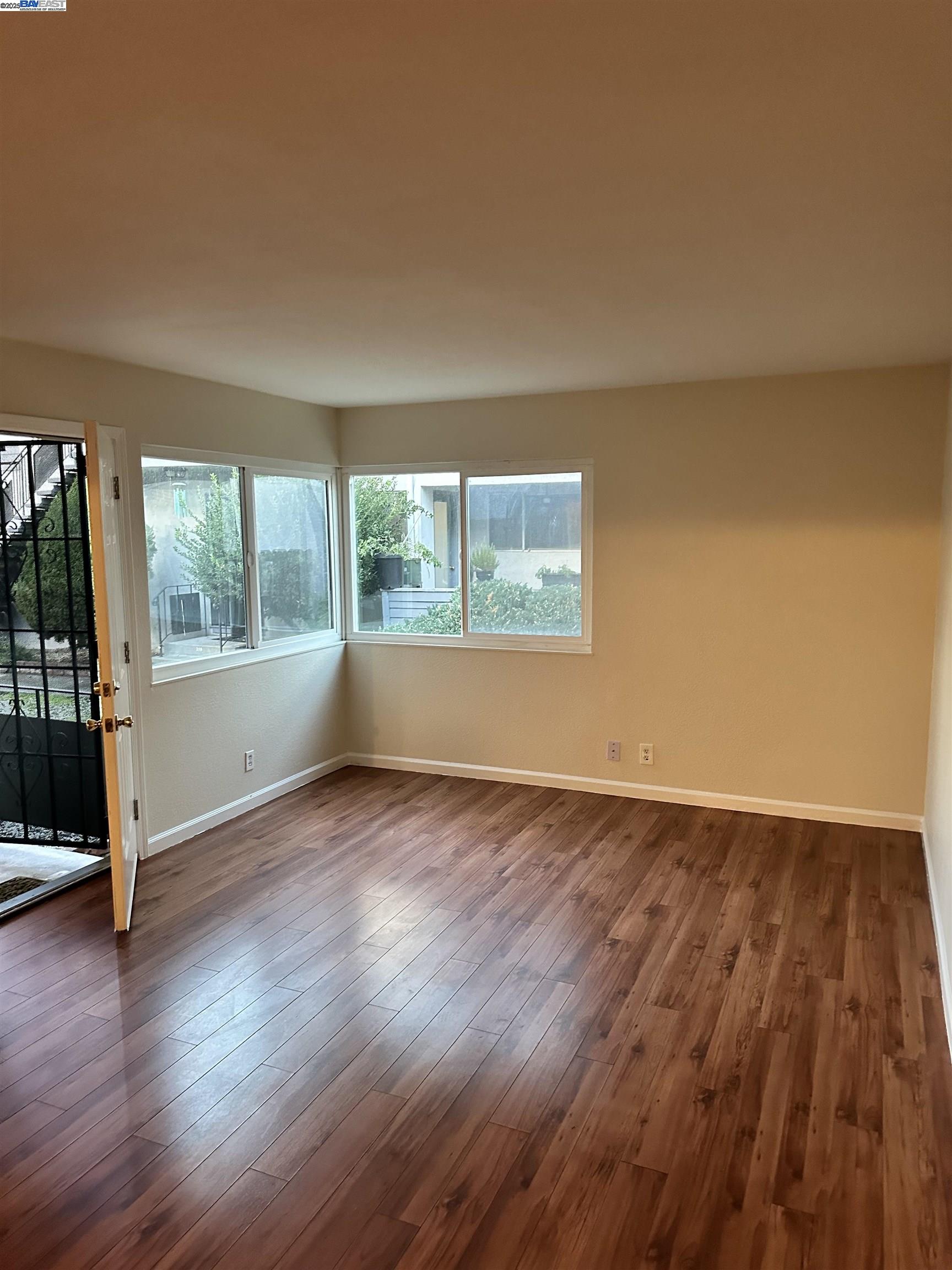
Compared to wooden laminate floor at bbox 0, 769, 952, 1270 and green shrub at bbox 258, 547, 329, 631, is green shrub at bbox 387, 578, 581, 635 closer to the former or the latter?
green shrub at bbox 258, 547, 329, 631

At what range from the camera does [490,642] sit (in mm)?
5516

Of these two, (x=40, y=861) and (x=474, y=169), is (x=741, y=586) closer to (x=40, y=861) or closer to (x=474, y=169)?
(x=474, y=169)

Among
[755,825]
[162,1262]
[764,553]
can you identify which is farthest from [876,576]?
[162,1262]

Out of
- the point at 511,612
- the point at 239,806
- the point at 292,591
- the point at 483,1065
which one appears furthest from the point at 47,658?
the point at 483,1065

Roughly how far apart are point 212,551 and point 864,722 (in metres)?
3.66

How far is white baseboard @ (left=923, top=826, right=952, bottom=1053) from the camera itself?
2.82 meters

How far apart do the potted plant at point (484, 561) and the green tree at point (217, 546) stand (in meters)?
1.46

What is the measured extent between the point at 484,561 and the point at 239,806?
2.11m

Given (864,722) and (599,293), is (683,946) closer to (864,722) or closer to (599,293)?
(864,722)

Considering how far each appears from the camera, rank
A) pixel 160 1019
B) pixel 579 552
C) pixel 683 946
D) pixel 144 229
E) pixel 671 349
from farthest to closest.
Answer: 1. pixel 579 552
2. pixel 671 349
3. pixel 683 946
4. pixel 160 1019
5. pixel 144 229

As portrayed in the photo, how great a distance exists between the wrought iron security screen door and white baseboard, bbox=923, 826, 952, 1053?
381 centimetres

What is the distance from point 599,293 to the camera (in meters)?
2.87

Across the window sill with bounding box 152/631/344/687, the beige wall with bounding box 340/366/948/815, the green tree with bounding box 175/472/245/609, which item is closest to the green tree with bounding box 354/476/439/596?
the beige wall with bounding box 340/366/948/815

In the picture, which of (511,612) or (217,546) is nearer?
(217,546)
